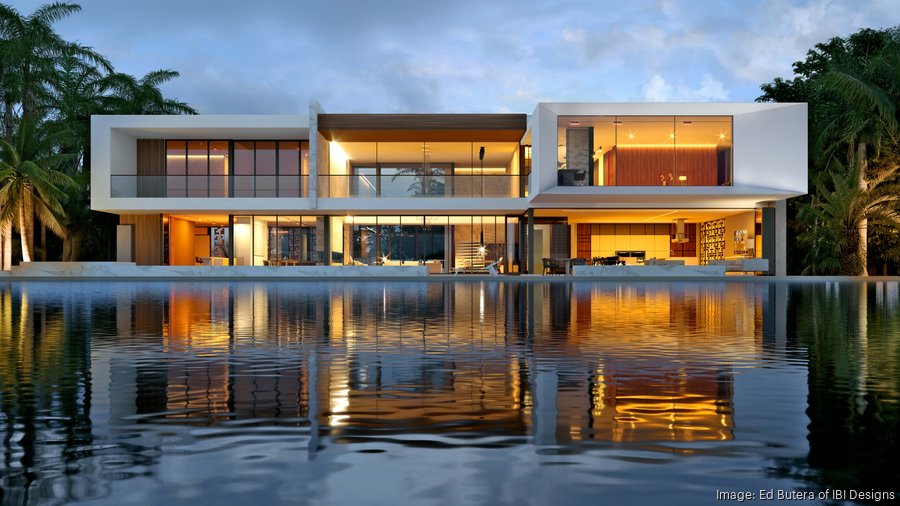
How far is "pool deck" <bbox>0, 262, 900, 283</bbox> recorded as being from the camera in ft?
98.4

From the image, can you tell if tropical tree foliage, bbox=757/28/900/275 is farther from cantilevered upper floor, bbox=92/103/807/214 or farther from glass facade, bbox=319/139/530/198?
glass facade, bbox=319/139/530/198

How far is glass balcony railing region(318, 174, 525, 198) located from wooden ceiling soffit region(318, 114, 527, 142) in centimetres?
204

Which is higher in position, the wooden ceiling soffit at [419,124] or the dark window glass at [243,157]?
the wooden ceiling soffit at [419,124]

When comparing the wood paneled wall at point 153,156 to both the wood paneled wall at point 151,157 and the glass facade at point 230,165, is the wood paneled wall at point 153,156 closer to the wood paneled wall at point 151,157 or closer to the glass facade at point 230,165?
the wood paneled wall at point 151,157

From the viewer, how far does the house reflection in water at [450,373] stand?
4438 mm

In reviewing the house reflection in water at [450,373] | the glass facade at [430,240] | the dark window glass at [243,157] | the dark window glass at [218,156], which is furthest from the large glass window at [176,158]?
the house reflection in water at [450,373]

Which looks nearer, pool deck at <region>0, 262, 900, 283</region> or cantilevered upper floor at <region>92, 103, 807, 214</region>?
pool deck at <region>0, 262, 900, 283</region>

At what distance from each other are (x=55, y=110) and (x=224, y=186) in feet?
38.7

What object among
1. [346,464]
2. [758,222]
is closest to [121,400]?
[346,464]

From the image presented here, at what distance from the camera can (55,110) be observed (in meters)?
38.6

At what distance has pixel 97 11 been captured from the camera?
45469 mm

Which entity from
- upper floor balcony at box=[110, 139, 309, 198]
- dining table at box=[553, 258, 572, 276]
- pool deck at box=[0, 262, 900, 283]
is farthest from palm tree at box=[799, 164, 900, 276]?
upper floor balcony at box=[110, 139, 309, 198]

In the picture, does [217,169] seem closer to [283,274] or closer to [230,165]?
[230,165]

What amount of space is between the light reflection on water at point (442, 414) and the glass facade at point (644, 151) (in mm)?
21066
